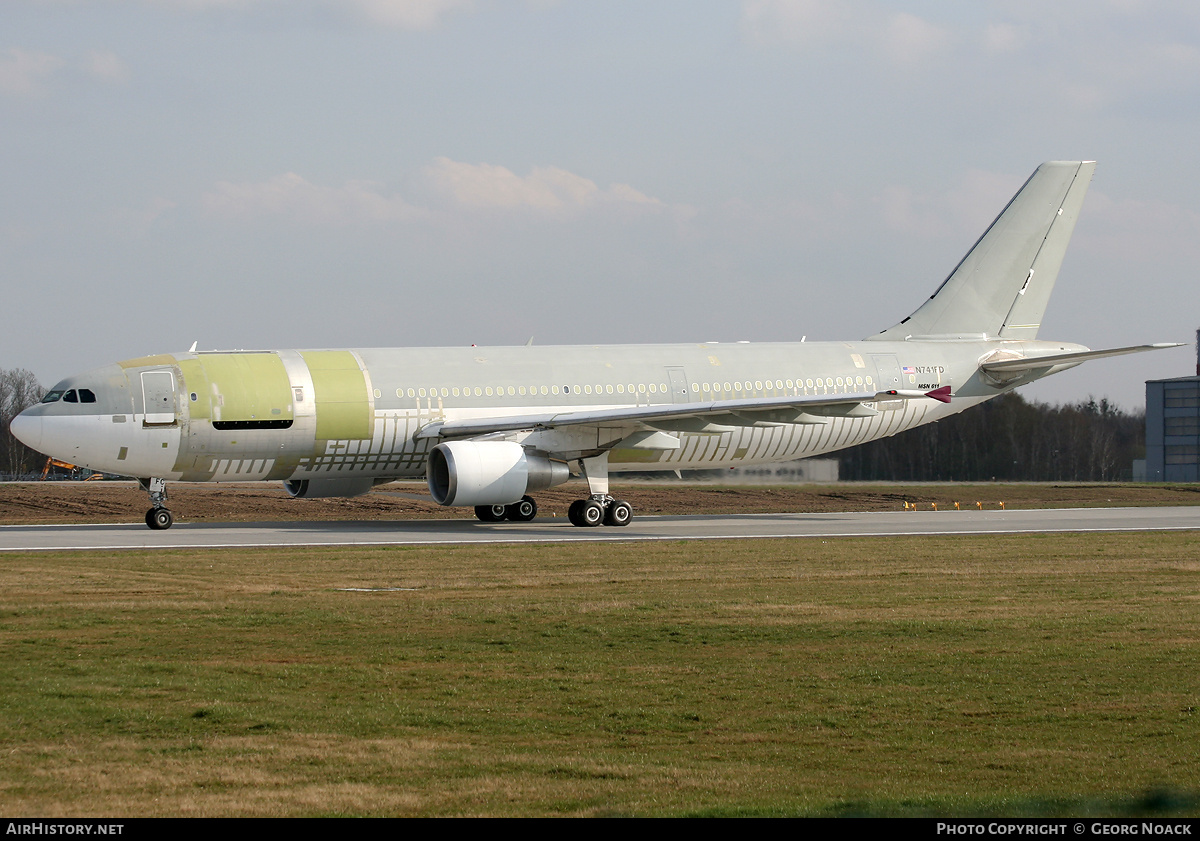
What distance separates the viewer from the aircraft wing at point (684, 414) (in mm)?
28922

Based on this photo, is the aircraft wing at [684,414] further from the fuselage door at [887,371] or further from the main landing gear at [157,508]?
the main landing gear at [157,508]

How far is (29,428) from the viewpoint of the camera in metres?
27.7

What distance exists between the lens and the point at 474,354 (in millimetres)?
31672

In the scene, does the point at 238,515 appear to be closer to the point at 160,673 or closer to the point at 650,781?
the point at 160,673

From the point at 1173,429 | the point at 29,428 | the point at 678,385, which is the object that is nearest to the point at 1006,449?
the point at 1173,429

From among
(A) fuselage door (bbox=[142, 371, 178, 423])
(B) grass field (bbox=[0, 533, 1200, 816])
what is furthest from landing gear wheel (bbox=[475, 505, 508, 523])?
(B) grass field (bbox=[0, 533, 1200, 816])

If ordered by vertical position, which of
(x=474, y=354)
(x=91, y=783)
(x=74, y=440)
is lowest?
(x=91, y=783)

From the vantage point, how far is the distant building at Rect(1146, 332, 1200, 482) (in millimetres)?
76312

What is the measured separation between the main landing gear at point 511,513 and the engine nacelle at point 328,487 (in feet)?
9.50

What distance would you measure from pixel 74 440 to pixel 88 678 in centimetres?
1845

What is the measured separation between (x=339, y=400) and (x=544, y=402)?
16.0 ft

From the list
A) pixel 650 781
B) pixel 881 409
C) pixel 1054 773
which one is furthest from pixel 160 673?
pixel 881 409

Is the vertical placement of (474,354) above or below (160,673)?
above

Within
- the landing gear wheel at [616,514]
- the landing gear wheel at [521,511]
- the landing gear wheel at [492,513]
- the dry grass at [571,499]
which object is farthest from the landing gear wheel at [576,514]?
the dry grass at [571,499]
